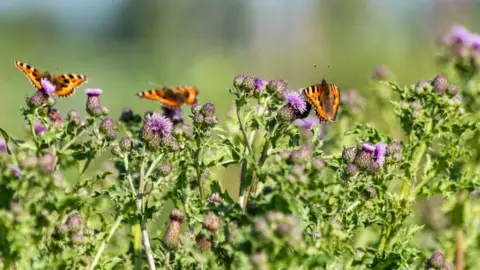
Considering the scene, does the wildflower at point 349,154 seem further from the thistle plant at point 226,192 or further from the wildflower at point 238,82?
the wildflower at point 238,82

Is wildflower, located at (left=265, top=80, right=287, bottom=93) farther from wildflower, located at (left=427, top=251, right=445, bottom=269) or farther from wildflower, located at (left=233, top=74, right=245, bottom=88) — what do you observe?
wildflower, located at (left=427, top=251, right=445, bottom=269)

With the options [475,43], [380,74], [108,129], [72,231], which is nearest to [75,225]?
[72,231]

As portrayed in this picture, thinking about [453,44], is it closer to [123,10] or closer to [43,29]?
[43,29]

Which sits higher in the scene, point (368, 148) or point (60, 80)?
point (60, 80)

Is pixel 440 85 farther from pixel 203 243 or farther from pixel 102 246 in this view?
pixel 102 246

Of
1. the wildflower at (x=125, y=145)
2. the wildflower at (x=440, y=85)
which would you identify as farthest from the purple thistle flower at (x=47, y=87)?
the wildflower at (x=440, y=85)

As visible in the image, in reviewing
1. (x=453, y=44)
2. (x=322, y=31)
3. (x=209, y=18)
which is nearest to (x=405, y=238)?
(x=453, y=44)

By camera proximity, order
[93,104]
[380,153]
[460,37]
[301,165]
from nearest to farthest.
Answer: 1. [301,165]
2. [380,153]
3. [93,104]
4. [460,37]
